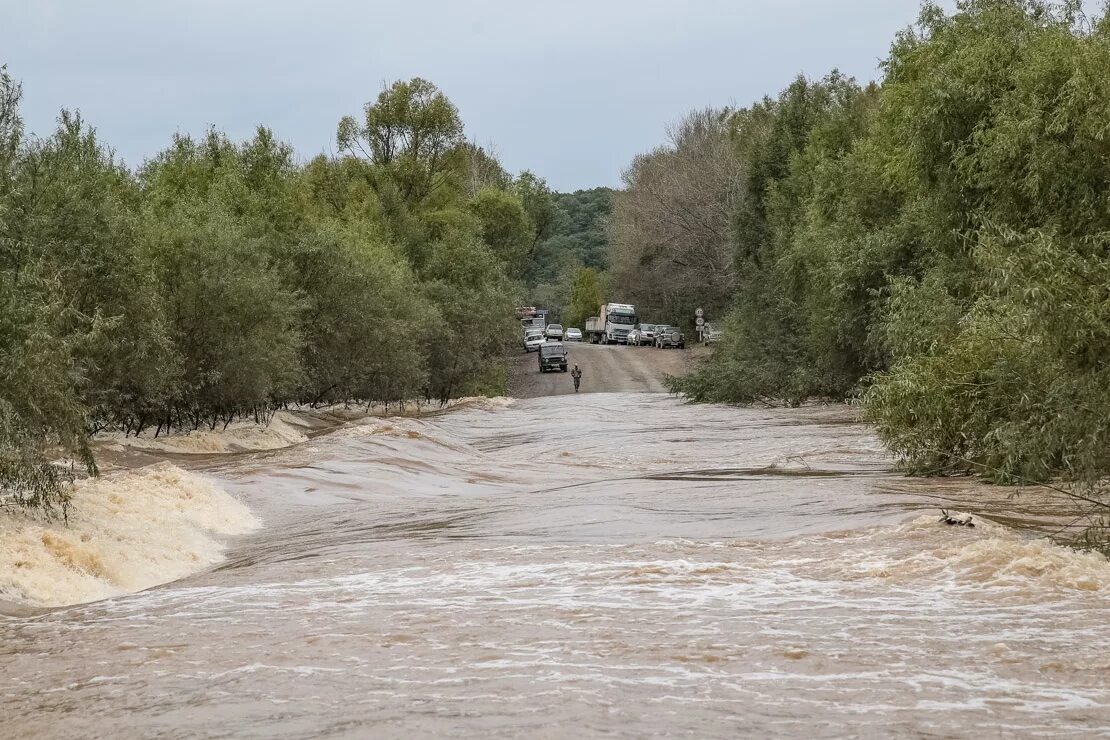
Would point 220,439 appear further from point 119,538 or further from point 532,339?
point 532,339

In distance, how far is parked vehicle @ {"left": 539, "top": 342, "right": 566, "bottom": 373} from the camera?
78875mm

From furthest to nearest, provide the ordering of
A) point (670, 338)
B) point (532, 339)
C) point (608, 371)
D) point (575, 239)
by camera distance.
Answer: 1. point (575, 239)
2. point (532, 339)
3. point (670, 338)
4. point (608, 371)

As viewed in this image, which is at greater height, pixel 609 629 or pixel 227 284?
pixel 227 284

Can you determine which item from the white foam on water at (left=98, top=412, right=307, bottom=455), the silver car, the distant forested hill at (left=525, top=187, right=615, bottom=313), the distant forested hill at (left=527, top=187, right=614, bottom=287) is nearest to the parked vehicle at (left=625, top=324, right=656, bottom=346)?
the silver car

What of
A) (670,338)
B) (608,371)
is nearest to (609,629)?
(608,371)

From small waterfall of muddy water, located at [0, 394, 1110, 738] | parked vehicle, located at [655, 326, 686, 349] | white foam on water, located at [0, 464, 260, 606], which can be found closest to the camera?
small waterfall of muddy water, located at [0, 394, 1110, 738]

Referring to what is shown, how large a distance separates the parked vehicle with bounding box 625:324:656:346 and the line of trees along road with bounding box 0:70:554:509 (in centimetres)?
2334

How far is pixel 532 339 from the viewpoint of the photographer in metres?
93.9

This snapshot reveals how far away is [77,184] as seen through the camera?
2780 cm

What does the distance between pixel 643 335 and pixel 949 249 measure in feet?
209

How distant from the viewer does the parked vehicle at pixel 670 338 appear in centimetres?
9019

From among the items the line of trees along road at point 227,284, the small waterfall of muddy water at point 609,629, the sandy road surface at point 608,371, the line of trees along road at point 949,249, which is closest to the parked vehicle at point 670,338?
the sandy road surface at point 608,371

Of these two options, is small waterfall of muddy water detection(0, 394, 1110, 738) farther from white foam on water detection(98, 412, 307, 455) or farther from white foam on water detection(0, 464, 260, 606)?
white foam on water detection(98, 412, 307, 455)

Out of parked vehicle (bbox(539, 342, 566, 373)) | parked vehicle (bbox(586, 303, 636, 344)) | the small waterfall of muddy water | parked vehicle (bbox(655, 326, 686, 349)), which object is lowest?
the small waterfall of muddy water
